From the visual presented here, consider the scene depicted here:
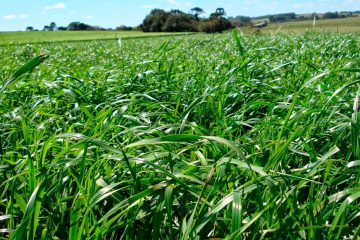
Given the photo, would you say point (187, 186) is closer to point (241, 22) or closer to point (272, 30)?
point (272, 30)

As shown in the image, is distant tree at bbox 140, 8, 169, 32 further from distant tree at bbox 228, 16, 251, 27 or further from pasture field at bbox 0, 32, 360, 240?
pasture field at bbox 0, 32, 360, 240

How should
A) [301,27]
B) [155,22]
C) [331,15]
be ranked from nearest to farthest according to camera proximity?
[301,27] < [331,15] < [155,22]

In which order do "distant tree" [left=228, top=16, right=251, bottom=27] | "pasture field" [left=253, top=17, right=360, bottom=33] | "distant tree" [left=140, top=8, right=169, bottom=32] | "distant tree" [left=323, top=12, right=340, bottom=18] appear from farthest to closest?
"distant tree" [left=140, top=8, right=169, bottom=32] → "distant tree" [left=323, top=12, right=340, bottom=18] → "distant tree" [left=228, top=16, right=251, bottom=27] → "pasture field" [left=253, top=17, right=360, bottom=33]

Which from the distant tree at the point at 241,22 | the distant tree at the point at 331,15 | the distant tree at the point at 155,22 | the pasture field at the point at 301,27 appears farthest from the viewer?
the distant tree at the point at 155,22

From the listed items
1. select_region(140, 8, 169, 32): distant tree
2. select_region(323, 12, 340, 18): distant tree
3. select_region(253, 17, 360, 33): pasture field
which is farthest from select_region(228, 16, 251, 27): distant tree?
select_region(140, 8, 169, 32): distant tree

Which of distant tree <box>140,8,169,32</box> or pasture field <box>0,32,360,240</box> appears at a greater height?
distant tree <box>140,8,169,32</box>

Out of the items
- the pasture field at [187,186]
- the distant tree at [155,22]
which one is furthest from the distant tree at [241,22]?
the distant tree at [155,22]

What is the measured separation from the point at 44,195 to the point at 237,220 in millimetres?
650

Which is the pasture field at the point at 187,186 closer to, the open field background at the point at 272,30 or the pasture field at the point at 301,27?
the open field background at the point at 272,30

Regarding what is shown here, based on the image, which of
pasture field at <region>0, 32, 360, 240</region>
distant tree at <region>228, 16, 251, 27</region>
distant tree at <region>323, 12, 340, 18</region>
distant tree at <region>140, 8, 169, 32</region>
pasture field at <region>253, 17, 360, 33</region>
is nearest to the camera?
pasture field at <region>0, 32, 360, 240</region>

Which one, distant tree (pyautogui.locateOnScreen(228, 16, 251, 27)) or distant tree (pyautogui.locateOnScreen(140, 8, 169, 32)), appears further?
distant tree (pyautogui.locateOnScreen(140, 8, 169, 32))

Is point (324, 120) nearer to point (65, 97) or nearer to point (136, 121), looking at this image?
point (136, 121)

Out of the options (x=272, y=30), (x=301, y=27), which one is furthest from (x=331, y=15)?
(x=272, y=30)

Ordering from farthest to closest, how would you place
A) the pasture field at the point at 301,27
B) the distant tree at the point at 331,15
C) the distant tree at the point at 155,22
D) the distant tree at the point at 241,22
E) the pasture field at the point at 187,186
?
the distant tree at the point at 155,22 → the distant tree at the point at 331,15 → the distant tree at the point at 241,22 → the pasture field at the point at 301,27 → the pasture field at the point at 187,186
